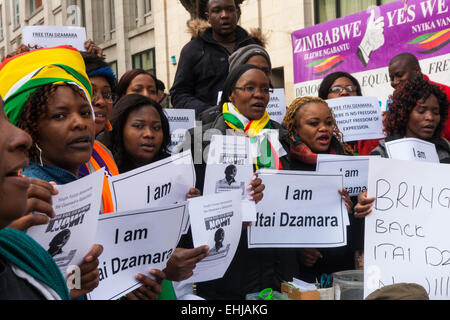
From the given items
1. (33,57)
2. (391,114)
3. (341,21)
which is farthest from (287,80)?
(33,57)

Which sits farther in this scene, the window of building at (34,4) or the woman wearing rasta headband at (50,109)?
the window of building at (34,4)

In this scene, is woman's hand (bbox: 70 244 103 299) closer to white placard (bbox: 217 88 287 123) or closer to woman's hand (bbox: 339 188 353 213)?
woman's hand (bbox: 339 188 353 213)

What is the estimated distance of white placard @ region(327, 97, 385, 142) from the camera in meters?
3.97

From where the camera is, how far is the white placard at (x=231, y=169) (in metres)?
2.48

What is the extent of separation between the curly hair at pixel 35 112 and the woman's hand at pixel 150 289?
0.59 meters

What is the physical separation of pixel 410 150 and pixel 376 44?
378 cm

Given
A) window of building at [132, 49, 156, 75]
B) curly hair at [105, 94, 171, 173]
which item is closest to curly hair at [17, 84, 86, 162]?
→ curly hair at [105, 94, 171, 173]

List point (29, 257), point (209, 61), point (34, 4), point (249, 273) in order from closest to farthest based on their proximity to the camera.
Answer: point (29, 257), point (249, 273), point (209, 61), point (34, 4)

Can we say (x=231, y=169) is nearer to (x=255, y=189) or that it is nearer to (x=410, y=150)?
(x=255, y=189)

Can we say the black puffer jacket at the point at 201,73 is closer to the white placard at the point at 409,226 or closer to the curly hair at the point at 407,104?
the curly hair at the point at 407,104

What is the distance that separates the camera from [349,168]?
298cm

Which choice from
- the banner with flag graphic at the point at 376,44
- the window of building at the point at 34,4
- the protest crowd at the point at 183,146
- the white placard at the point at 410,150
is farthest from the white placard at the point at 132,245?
the window of building at the point at 34,4

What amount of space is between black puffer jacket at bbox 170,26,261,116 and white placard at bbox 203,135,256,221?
1.63 m

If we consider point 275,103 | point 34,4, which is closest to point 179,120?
point 275,103
